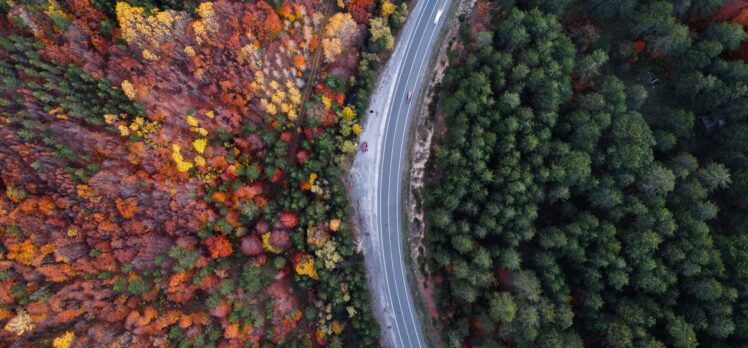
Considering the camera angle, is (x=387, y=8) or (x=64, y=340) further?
(x=387, y=8)

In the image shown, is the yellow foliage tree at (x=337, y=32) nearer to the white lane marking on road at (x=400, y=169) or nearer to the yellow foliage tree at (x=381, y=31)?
the yellow foliage tree at (x=381, y=31)

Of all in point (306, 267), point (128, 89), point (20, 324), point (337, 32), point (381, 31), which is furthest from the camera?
point (381, 31)

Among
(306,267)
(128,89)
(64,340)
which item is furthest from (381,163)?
(64,340)

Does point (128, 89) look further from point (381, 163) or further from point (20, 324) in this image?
point (381, 163)

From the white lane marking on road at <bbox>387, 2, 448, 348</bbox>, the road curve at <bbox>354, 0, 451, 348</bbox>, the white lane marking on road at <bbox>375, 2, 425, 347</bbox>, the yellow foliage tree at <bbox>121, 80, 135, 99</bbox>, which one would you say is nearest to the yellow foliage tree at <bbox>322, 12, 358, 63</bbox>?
the road curve at <bbox>354, 0, 451, 348</bbox>

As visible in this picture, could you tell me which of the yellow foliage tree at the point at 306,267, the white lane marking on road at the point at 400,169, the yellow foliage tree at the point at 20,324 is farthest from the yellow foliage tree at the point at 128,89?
the white lane marking on road at the point at 400,169

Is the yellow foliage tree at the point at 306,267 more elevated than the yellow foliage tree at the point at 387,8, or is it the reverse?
the yellow foliage tree at the point at 387,8

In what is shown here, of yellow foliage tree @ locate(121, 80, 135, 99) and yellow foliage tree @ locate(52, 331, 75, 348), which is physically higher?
yellow foliage tree @ locate(121, 80, 135, 99)

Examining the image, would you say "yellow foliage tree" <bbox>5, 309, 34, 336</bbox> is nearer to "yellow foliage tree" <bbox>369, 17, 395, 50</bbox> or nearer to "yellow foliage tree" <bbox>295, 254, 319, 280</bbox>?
"yellow foliage tree" <bbox>295, 254, 319, 280</bbox>
